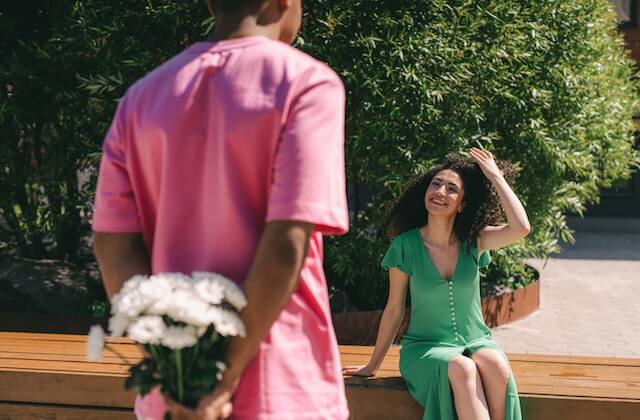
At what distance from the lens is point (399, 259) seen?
4.23 metres

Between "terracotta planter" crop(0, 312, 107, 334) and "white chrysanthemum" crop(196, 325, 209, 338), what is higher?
"white chrysanthemum" crop(196, 325, 209, 338)

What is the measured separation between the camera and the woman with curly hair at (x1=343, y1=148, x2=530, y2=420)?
12.7 feet

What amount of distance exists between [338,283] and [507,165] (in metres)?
3.06

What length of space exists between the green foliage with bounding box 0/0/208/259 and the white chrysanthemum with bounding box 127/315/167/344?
17.0 ft

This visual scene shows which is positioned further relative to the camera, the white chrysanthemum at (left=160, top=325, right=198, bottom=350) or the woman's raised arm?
the woman's raised arm

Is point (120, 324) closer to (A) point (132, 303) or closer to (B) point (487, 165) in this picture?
(A) point (132, 303)

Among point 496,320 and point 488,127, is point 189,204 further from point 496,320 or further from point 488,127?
point 496,320

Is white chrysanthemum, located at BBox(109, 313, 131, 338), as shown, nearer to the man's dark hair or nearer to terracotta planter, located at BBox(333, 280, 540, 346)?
the man's dark hair

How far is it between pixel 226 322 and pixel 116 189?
0.39 meters

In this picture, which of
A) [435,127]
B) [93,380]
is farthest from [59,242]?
[93,380]

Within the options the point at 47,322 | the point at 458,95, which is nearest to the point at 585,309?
the point at 458,95

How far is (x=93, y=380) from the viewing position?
4.20 m

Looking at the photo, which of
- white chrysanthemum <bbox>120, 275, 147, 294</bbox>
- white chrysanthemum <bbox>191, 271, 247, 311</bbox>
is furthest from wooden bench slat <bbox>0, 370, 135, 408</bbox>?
white chrysanthemum <bbox>191, 271, 247, 311</bbox>

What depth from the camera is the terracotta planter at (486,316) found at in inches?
287
